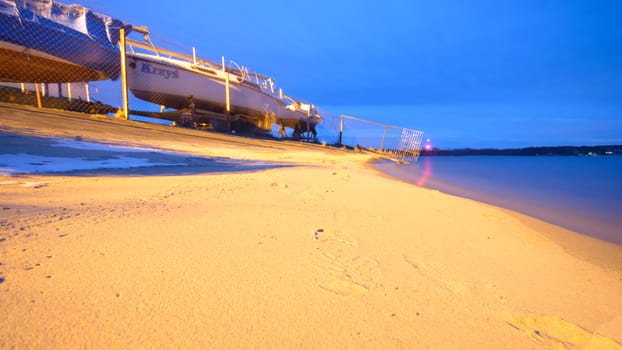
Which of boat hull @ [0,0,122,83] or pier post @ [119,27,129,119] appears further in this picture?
pier post @ [119,27,129,119]

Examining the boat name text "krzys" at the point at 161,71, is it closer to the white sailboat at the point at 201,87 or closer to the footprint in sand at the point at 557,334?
the white sailboat at the point at 201,87

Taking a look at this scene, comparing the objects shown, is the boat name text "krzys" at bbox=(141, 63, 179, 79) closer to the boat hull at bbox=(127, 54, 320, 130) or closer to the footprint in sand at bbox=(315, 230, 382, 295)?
the boat hull at bbox=(127, 54, 320, 130)

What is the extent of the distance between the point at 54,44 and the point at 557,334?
30.0 ft

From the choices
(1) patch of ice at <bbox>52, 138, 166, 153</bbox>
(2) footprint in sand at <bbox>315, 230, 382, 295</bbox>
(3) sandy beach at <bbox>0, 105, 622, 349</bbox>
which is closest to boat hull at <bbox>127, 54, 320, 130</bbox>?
(1) patch of ice at <bbox>52, 138, 166, 153</bbox>

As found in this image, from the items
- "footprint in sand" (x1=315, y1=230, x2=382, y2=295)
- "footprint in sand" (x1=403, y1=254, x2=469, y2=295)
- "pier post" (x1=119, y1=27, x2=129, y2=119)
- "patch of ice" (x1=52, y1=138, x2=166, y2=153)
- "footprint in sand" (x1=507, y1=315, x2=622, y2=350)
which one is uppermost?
"pier post" (x1=119, y1=27, x2=129, y2=119)

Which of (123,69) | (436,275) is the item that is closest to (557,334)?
(436,275)

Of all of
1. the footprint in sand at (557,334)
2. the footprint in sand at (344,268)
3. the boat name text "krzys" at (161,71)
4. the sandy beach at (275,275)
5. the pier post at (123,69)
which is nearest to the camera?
the sandy beach at (275,275)

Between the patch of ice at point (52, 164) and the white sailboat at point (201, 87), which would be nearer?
the patch of ice at point (52, 164)

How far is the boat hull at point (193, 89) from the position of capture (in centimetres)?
835

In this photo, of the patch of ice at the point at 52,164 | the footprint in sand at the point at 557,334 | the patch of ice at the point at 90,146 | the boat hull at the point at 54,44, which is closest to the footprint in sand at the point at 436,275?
the footprint in sand at the point at 557,334

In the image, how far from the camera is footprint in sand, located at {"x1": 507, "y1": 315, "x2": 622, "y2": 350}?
3.14 ft

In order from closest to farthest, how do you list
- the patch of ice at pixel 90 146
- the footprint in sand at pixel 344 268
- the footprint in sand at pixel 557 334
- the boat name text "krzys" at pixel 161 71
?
the footprint in sand at pixel 557 334
the footprint in sand at pixel 344 268
the patch of ice at pixel 90 146
the boat name text "krzys" at pixel 161 71

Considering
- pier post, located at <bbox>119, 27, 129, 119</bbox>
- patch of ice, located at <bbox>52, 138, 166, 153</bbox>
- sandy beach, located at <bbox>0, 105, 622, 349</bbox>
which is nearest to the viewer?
sandy beach, located at <bbox>0, 105, 622, 349</bbox>

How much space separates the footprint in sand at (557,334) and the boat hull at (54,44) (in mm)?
8936
